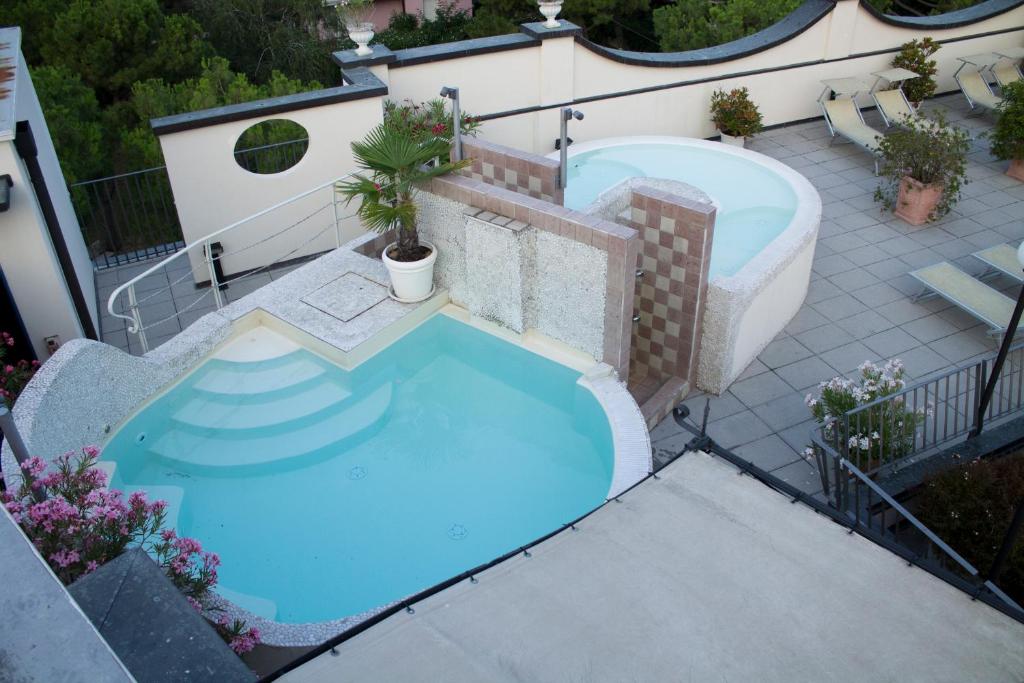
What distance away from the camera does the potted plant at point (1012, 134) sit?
10.9 m

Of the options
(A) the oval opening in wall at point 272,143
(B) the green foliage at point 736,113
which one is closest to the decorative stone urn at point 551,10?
(B) the green foliage at point 736,113

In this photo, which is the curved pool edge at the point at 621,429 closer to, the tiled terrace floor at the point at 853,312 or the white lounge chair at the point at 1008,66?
the tiled terrace floor at the point at 853,312

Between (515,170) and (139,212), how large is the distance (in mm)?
7679

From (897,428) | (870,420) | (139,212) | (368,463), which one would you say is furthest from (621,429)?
(139,212)

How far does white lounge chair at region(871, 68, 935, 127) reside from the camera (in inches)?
491

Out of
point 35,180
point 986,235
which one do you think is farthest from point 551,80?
point 35,180

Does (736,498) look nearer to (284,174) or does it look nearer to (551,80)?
(284,174)

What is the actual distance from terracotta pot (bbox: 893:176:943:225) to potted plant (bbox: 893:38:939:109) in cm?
352

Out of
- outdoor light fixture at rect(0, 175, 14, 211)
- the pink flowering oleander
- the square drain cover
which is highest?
outdoor light fixture at rect(0, 175, 14, 211)

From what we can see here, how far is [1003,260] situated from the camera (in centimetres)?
882

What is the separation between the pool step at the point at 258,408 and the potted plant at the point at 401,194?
116 centimetres

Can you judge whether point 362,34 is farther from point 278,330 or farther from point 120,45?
point 120,45

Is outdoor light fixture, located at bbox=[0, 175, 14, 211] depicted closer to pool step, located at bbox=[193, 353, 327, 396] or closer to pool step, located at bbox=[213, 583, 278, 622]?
pool step, located at bbox=[193, 353, 327, 396]

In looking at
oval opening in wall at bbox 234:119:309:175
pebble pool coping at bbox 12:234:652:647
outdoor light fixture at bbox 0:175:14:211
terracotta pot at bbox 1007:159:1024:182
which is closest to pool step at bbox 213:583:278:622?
pebble pool coping at bbox 12:234:652:647
